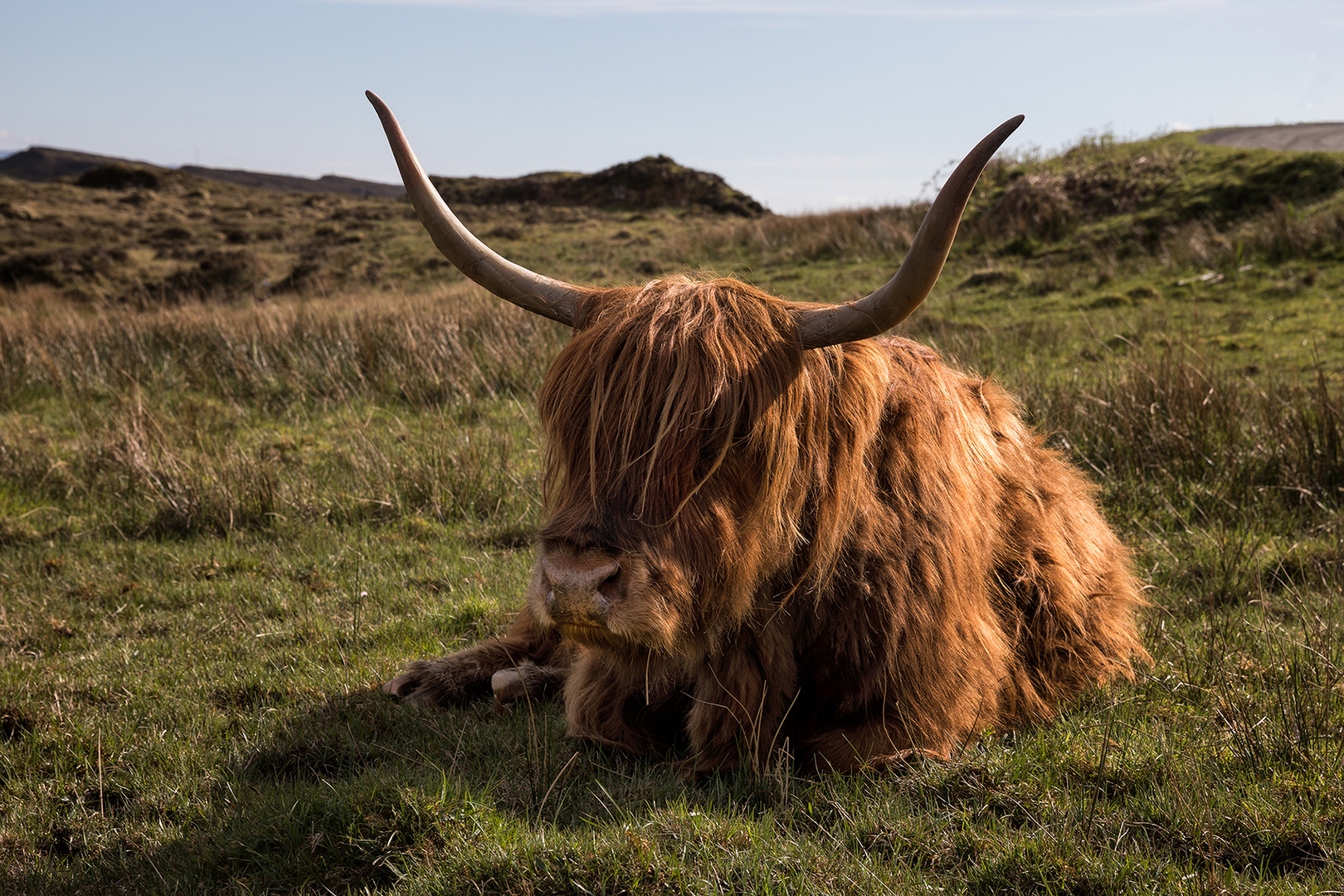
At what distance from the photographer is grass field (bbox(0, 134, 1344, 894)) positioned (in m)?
2.05

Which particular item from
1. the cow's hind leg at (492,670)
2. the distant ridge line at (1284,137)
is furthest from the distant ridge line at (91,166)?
the cow's hind leg at (492,670)

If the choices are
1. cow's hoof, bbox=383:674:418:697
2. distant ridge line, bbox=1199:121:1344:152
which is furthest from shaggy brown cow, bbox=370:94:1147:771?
distant ridge line, bbox=1199:121:1344:152

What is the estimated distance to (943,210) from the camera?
1813 mm

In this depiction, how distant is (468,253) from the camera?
2.34 m

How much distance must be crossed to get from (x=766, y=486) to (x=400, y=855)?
46.2 inches

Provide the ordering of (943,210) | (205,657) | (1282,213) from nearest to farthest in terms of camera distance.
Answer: (943,210) < (205,657) < (1282,213)

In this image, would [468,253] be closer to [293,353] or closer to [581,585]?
[581,585]

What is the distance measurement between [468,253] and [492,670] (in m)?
1.51

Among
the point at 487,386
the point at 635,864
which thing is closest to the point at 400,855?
the point at 635,864

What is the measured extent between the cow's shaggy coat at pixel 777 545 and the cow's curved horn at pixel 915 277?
8cm

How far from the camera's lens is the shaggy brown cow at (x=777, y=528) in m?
2.00

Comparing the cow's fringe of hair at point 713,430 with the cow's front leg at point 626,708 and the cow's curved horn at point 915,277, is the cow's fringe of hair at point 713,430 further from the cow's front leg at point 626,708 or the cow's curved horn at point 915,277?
the cow's front leg at point 626,708

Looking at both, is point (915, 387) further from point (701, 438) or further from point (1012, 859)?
point (1012, 859)

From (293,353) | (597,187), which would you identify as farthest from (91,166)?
(293,353)
